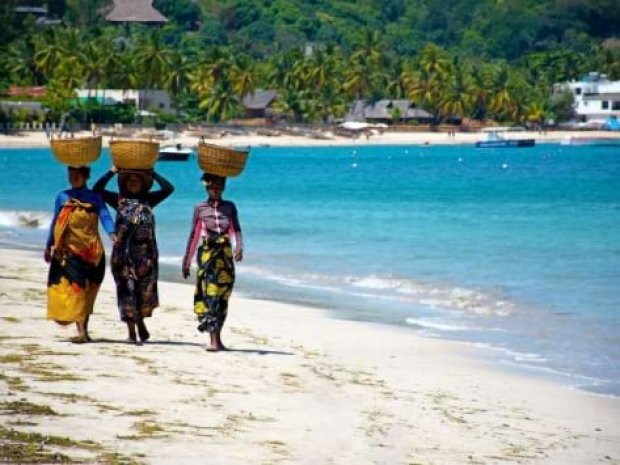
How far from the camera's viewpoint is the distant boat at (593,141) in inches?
5477

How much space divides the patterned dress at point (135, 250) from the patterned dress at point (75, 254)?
14 cm

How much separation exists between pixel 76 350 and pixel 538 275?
12.6 m

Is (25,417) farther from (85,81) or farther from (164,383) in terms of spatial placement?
(85,81)

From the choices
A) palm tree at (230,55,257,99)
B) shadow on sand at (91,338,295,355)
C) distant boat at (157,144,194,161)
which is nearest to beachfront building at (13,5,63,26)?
palm tree at (230,55,257,99)

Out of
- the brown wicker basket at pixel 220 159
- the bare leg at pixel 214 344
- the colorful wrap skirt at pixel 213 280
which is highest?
the brown wicker basket at pixel 220 159

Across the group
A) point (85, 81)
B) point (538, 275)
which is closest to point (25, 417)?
point (538, 275)

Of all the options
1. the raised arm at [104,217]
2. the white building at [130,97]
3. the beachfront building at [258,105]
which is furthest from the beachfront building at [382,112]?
the raised arm at [104,217]

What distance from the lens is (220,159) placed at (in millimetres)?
11828

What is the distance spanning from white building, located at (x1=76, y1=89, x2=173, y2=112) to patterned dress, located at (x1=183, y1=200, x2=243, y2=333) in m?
104

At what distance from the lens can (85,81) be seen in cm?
11938

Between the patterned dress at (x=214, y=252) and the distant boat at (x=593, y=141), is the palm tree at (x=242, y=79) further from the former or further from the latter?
the patterned dress at (x=214, y=252)

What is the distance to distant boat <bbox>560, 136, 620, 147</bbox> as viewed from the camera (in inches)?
5477

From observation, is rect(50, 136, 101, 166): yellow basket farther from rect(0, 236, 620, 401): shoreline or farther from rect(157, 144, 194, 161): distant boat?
rect(157, 144, 194, 161): distant boat

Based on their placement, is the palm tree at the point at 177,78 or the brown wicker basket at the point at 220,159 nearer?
the brown wicker basket at the point at 220,159
